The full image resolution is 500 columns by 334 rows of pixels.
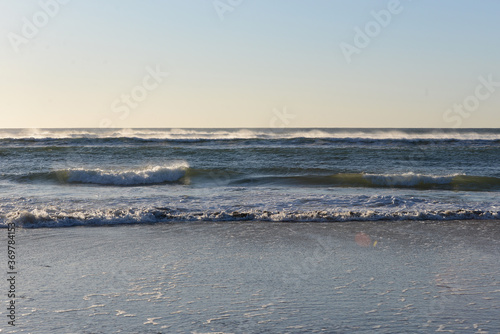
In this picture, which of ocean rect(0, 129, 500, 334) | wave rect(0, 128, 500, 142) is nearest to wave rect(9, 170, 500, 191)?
ocean rect(0, 129, 500, 334)

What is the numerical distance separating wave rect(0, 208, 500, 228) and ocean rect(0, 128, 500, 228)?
0.02 m

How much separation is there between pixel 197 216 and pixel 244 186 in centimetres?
621

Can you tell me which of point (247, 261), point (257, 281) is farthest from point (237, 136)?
point (257, 281)

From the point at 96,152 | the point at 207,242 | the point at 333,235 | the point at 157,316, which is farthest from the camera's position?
the point at 96,152

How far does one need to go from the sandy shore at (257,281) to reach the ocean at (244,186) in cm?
129

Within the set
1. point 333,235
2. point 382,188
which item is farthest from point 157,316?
point 382,188

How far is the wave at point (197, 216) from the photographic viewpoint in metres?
8.60

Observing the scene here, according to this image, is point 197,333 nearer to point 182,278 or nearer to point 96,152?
point 182,278

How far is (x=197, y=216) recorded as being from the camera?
921 centimetres

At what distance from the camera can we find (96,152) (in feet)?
90.9

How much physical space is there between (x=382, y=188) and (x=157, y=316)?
12.0 m

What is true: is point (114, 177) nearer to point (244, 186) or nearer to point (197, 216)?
point (244, 186)

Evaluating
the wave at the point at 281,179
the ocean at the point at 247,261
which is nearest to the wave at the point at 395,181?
the wave at the point at 281,179

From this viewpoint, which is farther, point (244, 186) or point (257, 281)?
point (244, 186)
